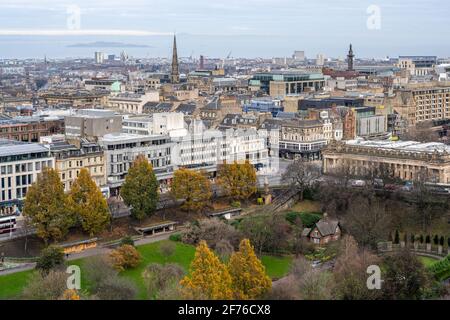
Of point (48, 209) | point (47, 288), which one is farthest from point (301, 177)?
point (47, 288)

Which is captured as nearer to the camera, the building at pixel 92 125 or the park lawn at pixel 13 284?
the park lawn at pixel 13 284

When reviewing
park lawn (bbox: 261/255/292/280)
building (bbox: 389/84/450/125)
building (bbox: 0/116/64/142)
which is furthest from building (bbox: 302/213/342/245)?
building (bbox: 389/84/450/125)

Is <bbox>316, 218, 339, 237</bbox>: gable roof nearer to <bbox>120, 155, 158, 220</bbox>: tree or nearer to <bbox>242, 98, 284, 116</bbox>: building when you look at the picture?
<bbox>120, 155, 158, 220</bbox>: tree

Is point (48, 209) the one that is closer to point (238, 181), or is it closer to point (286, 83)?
point (238, 181)

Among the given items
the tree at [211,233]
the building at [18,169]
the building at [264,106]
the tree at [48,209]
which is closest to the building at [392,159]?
the tree at [211,233]

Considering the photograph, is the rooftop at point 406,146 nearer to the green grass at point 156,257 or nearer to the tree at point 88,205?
the green grass at point 156,257

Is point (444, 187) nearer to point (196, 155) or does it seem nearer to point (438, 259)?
point (438, 259)
